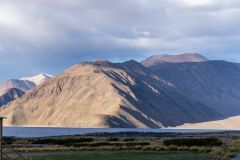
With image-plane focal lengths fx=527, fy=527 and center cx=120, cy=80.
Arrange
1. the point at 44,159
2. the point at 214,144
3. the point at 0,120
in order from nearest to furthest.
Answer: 1. the point at 0,120
2. the point at 44,159
3. the point at 214,144

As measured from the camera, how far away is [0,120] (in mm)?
34188

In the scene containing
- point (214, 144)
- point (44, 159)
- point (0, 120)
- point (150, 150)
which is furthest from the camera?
point (214, 144)

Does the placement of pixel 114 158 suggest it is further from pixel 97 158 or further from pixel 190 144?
pixel 190 144

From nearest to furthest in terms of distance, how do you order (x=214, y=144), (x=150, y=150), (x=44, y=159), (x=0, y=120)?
(x=0, y=120) < (x=44, y=159) < (x=150, y=150) < (x=214, y=144)

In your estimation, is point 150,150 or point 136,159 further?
point 150,150

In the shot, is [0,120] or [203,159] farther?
[203,159]

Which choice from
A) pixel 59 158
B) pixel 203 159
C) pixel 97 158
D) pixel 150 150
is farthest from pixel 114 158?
pixel 150 150

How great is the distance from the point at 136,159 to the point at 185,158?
17.5 feet

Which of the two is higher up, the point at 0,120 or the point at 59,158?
the point at 0,120

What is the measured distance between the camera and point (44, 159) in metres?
49.7

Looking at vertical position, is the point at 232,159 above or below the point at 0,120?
below

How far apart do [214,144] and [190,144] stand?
3.58m

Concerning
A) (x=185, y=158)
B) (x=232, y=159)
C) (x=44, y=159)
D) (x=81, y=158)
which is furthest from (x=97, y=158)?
(x=232, y=159)

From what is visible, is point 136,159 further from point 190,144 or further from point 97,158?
point 190,144
